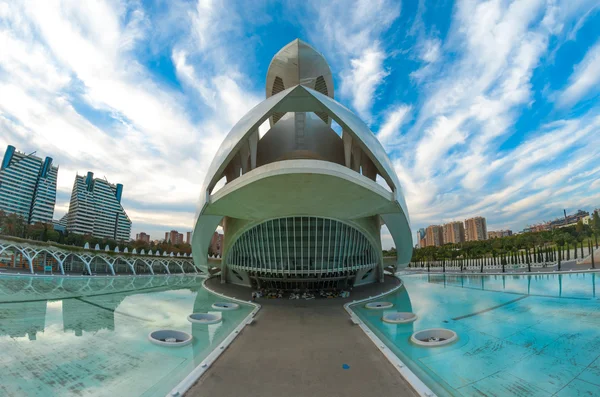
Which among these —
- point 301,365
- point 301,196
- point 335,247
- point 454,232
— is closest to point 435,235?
point 454,232

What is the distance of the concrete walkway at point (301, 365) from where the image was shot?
5.30 metres

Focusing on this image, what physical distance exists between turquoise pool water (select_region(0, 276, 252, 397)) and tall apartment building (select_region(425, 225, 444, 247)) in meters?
89.9

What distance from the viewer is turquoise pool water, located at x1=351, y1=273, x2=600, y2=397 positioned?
17.9 ft

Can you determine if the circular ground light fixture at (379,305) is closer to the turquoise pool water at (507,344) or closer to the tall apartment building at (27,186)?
the turquoise pool water at (507,344)

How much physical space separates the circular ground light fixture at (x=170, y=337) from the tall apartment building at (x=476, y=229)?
9775 cm

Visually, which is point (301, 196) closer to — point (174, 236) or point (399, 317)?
point (399, 317)

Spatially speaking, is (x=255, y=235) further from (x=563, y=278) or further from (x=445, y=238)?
(x=445, y=238)

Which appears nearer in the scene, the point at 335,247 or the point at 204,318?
the point at 204,318

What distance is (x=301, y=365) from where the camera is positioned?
6484 mm

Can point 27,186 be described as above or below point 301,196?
above

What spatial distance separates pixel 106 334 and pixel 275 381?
266 inches

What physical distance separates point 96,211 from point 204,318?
93.3 metres

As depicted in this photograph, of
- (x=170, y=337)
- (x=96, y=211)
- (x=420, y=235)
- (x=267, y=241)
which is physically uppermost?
(x=96, y=211)

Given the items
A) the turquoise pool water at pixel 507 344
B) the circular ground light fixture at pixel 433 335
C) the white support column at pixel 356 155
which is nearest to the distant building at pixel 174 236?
the white support column at pixel 356 155
